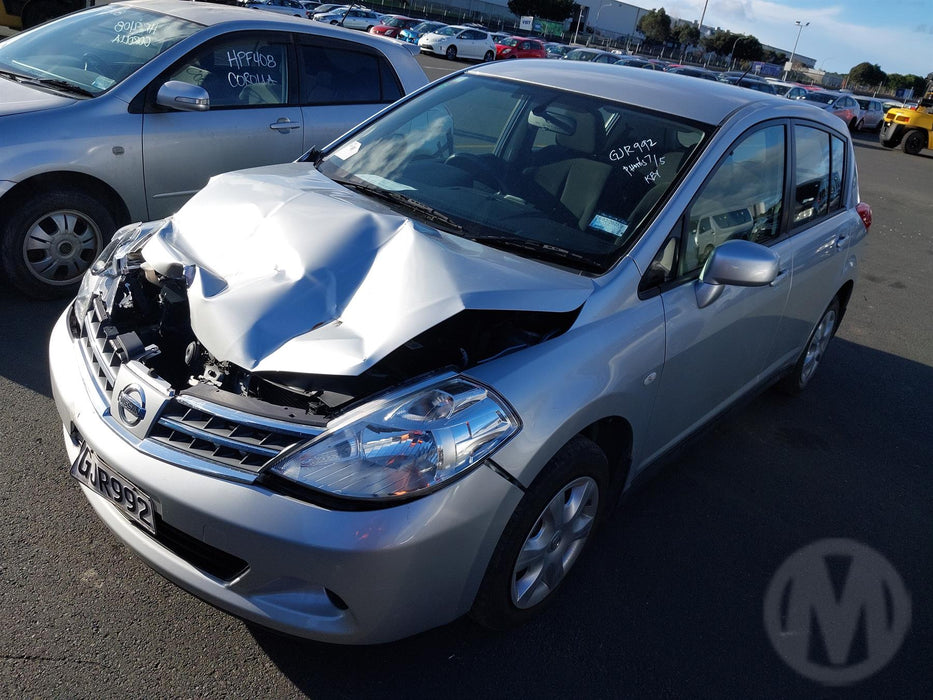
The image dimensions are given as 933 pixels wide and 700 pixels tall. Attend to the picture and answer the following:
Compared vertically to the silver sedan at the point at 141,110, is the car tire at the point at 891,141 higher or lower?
lower

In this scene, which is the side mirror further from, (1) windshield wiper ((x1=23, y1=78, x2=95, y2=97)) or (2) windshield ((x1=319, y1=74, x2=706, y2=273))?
(2) windshield ((x1=319, y1=74, x2=706, y2=273))

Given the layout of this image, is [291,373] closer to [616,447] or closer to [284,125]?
[616,447]

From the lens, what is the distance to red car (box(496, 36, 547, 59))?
119 feet

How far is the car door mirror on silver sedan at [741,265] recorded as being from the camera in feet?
9.23

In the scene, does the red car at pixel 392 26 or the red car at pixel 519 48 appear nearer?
the red car at pixel 392 26

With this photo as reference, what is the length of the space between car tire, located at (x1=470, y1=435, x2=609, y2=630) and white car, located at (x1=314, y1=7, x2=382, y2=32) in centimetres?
3357

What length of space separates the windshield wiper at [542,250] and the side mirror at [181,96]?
8.82 ft

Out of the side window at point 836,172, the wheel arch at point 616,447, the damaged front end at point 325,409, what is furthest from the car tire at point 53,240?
the side window at point 836,172

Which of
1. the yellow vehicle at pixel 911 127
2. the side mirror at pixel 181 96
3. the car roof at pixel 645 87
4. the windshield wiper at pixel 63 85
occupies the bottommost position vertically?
the yellow vehicle at pixel 911 127

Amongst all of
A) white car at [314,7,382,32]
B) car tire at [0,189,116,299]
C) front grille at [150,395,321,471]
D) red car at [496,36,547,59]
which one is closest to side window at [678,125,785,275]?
front grille at [150,395,321,471]

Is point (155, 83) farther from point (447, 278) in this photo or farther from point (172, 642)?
point (172, 642)

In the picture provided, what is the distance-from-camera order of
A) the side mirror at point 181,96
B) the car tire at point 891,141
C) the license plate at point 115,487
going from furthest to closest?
the car tire at point 891,141
the side mirror at point 181,96
the license plate at point 115,487

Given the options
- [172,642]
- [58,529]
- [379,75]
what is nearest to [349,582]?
[172,642]

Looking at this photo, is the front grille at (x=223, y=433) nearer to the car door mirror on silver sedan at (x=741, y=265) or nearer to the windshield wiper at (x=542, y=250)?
the windshield wiper at (x=542, y=250)
